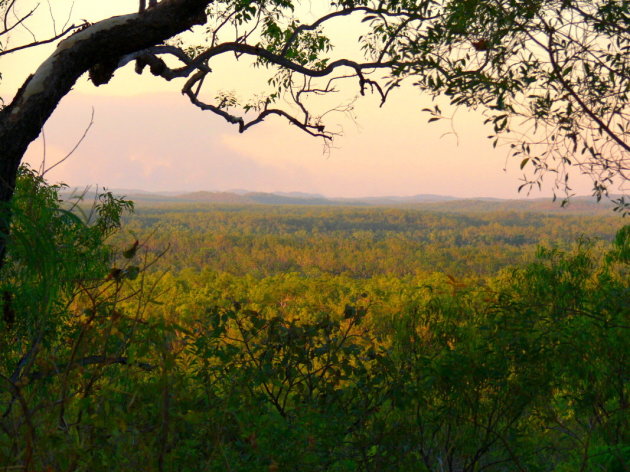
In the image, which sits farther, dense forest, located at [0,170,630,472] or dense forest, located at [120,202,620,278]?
dense forest, located at [120,202,620,278]

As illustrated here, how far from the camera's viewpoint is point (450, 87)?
17.6 feet

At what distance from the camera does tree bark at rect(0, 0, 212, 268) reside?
4645mm

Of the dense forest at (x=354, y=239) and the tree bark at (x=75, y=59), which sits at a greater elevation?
the tree bark at (x=75, y=59)

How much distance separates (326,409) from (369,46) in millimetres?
6086

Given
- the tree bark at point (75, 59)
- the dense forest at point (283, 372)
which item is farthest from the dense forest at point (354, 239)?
the tree bark at point (75, 59)

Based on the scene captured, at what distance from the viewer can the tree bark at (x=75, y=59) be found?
4645 millimetres

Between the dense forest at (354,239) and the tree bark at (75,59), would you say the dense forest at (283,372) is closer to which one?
the tree bark at (75,59)

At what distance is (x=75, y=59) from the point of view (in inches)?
199

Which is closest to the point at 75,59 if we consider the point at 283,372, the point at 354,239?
the point at 283,372

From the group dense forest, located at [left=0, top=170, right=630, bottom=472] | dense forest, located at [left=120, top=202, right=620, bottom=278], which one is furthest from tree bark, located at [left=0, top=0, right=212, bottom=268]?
dense forest, located at [left=120, top=202, right=620, bottom=278]

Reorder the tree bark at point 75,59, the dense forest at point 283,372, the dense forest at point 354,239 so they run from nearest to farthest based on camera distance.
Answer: the dense forest at point 283,372, the tree bark at point 75,59, the dense forest at point 354,239

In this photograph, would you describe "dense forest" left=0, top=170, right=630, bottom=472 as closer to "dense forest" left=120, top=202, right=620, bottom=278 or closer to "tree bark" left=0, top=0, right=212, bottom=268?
"tree bark" left=0, top=0, right=212, bottom=268

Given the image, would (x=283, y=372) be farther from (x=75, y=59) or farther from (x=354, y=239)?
(x=354, y=239)

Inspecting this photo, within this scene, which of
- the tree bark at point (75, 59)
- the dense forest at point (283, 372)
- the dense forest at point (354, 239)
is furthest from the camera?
the dense forest at point (354, 239)
